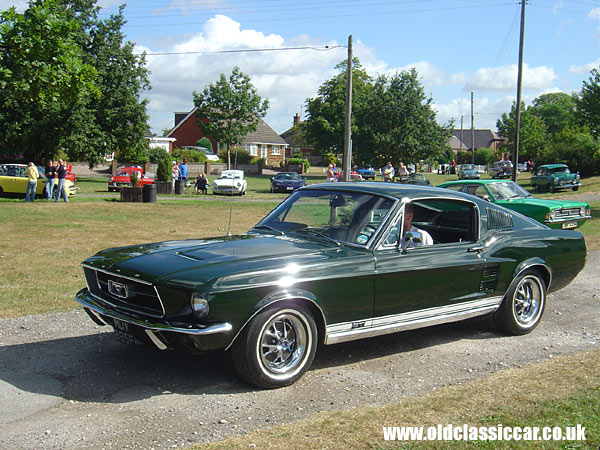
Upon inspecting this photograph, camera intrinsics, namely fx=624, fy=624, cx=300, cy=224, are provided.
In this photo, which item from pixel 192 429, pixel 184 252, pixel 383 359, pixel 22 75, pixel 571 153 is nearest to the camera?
pixel 192 429

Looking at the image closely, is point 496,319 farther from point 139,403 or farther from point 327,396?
point 139,403

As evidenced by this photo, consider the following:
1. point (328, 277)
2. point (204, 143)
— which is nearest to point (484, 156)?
point (204, 143)

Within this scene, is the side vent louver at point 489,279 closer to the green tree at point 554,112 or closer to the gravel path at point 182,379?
the gravel path at point 182,379

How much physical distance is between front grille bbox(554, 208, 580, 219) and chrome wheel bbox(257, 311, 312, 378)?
1075 centimetres

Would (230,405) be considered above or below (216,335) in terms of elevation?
below

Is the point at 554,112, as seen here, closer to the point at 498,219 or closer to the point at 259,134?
the point at 259,134

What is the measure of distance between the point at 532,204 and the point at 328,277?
426 inches

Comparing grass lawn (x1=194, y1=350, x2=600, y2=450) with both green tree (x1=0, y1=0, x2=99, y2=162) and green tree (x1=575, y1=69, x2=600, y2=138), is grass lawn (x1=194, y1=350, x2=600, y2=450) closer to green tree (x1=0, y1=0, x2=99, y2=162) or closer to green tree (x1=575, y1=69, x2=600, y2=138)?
green tree (x1=0, y1=0, x2=99, y2=162)

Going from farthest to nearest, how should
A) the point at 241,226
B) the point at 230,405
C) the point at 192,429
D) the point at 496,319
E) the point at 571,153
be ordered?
1. the point at 571,153
2. the point at 241,226
3. the point at 496,319
4. the point at 230,405
5. the point at 192,429

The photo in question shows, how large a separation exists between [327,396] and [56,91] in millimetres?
14966

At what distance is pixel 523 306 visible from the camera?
21.6 feet

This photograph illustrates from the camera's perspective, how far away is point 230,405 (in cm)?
442

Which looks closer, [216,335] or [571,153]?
[216,335]

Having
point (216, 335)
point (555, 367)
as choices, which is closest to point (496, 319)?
point (555, 367)
